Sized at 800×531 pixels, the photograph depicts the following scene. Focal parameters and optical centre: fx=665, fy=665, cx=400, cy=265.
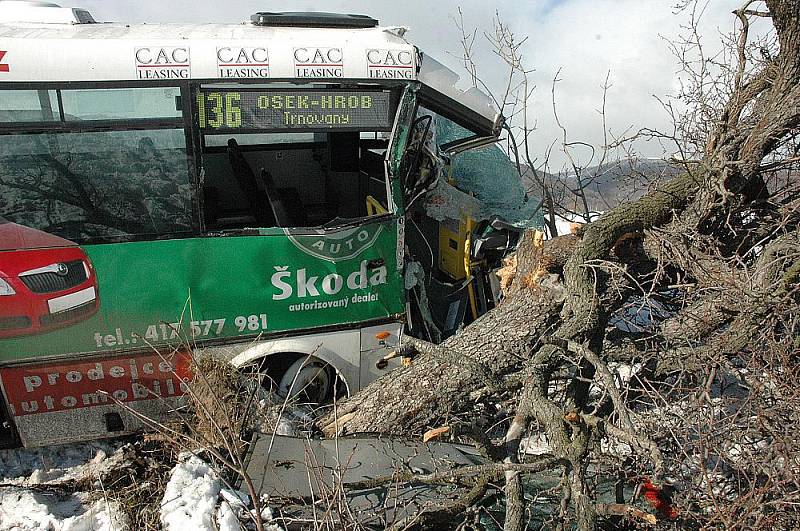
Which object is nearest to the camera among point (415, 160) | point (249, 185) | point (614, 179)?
point (415, 160)

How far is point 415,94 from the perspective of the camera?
4527 mm

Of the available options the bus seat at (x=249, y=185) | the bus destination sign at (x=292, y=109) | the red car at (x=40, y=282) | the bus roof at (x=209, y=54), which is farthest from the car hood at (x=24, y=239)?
the bus seat at (x=249, y=185)

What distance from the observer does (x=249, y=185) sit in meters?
6.06

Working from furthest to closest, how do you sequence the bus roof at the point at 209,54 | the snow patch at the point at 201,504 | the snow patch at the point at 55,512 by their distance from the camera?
the bus roof at the point at 209,54
the snow patch at the point at 55,512
the snow patch at the point at 201,504

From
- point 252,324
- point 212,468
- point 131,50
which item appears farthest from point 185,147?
point 212,468

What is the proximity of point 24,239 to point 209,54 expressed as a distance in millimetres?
1635

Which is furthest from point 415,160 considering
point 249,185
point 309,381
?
point 249,185

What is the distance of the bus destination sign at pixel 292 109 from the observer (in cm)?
423

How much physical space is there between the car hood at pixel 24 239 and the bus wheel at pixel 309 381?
171 centimetres

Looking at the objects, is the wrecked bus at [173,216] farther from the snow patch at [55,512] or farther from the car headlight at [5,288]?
the snow patch at [55,512]

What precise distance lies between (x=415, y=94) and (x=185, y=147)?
1.56 meters

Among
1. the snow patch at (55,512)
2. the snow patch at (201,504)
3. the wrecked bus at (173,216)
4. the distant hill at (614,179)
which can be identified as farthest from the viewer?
the distant hill at (614,179)

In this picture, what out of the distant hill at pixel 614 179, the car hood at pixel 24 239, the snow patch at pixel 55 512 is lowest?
the snow patch at pixel 55 512

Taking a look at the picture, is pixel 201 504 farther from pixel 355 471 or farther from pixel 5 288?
pixel 5 288
